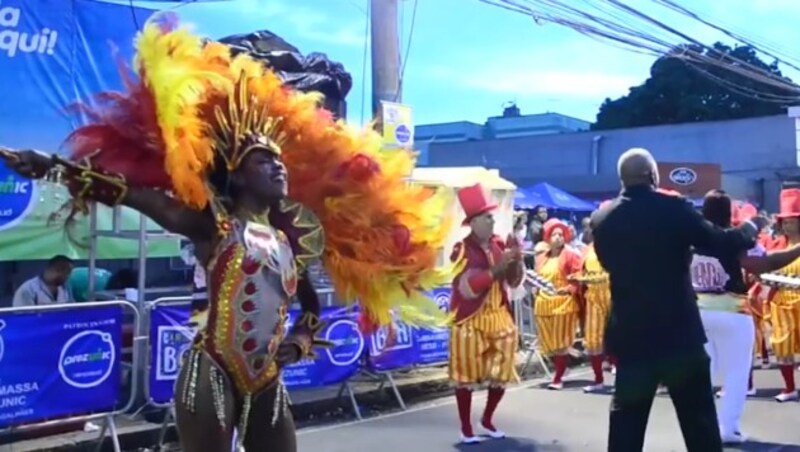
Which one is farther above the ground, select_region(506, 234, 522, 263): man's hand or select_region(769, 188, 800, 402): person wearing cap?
select_region(506, 234, 522, 263): man's hand

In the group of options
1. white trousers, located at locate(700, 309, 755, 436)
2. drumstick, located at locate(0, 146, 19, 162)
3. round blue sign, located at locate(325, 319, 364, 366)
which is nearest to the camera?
drumstick, located at locate(0, 146, 19, 162)

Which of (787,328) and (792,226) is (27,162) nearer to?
(792,226)

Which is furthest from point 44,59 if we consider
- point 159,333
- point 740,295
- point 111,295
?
point 740,295

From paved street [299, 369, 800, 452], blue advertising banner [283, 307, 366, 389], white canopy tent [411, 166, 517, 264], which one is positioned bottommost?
paved street [299, 369, 800, 452]

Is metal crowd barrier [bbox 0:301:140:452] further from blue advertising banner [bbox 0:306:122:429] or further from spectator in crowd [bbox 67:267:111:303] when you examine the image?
spectator in crowd [bbox 67:267:111:303]

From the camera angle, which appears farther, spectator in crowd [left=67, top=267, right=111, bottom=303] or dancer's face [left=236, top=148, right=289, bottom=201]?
spectator in crowd [left=67, top=267, right=111, bottom=303]

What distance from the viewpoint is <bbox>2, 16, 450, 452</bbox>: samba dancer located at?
351cm

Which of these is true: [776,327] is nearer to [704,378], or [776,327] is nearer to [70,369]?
[704,378]

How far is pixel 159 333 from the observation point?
715cm

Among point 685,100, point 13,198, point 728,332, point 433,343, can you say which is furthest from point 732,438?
point 685,100

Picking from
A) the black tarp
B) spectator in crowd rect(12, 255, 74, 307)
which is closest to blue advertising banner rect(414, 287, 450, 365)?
the black tarp

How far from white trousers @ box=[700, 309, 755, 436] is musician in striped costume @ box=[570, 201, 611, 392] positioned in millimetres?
2616

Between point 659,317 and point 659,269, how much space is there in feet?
0.77

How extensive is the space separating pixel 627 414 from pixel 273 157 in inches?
90.6
